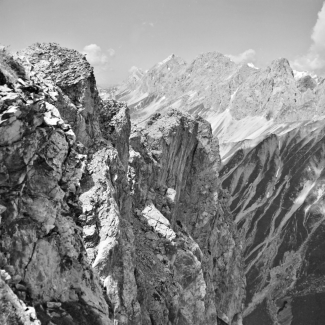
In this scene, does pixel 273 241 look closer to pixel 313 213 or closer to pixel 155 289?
pixel 313 213

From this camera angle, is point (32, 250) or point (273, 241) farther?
point (273, 241)

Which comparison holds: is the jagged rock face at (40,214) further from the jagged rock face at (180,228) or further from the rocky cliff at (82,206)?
the jagged rock face at (180,228)

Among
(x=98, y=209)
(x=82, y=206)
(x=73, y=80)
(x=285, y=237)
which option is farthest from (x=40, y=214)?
(x=285, y=237)

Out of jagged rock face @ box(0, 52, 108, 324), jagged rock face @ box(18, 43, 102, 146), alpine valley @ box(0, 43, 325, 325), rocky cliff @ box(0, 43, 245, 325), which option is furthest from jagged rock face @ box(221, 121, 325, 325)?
jagged rock face @ box(0, 52, 108, 324)

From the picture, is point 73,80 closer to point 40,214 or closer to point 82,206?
point 82,206

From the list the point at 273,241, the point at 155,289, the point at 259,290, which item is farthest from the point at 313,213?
the point at 155,289

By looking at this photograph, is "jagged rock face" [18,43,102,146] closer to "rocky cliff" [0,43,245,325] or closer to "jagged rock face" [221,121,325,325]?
"rocky cliff" [0,43,245,325]
